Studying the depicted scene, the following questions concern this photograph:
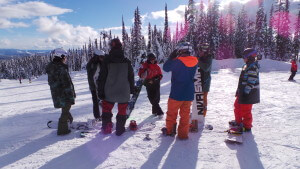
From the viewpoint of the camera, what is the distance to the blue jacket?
154 inches

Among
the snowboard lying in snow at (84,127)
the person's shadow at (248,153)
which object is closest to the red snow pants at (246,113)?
the person's shadow at (248,153)

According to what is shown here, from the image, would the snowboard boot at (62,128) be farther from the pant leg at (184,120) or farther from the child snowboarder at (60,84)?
the pant leg at (184,120)

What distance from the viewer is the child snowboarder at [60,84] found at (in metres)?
4.18

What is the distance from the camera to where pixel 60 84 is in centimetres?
428

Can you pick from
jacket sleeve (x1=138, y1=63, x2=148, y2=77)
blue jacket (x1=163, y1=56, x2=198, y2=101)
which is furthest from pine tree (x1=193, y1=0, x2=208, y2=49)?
blue jacket (x1=163, y1=56, x2=198, y2=101)

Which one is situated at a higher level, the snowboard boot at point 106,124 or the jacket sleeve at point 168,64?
the jacket sleeve at point 168,64

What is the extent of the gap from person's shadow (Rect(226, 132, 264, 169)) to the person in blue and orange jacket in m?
1.01

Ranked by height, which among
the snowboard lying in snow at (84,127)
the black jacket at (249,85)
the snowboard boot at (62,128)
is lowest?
the snowboard lying in snow at (84,127)

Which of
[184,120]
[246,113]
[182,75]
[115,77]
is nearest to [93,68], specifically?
[115,77]

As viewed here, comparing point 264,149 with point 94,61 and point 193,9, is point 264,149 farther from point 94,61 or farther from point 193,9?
point 193,9

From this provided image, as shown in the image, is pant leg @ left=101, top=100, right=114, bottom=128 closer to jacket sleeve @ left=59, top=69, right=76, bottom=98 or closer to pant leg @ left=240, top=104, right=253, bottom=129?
jacket sleeve @ left=59, top=69, right=76, bottom=98

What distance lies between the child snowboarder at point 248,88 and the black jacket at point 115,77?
2.55 meters

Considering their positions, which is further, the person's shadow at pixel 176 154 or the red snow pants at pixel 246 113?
the red snow pants at pixel 246 113

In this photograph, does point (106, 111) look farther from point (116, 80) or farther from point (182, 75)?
point (182, 75)
